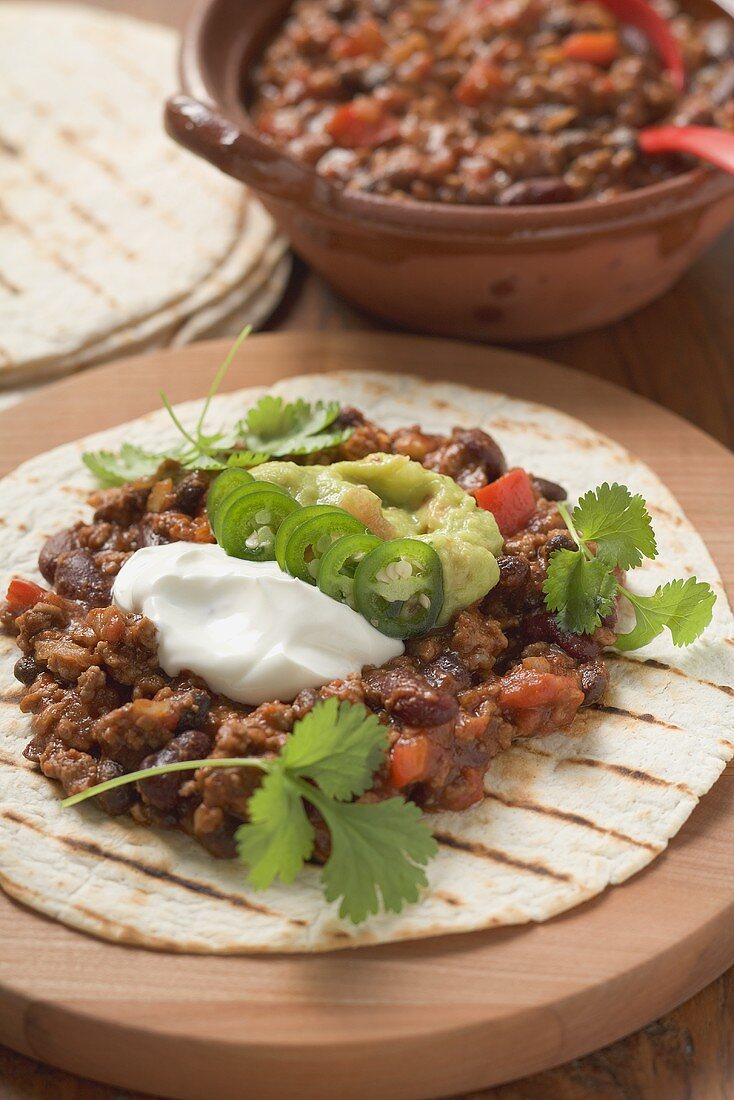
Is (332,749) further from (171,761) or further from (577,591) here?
(577,591)

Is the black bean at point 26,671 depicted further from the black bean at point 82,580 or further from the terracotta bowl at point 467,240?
the terracotta bowl at point 467,240

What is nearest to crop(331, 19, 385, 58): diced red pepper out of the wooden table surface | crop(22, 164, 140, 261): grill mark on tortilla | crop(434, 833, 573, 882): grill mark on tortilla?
the wooden table surface

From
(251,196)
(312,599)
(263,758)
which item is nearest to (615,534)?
(312,599)

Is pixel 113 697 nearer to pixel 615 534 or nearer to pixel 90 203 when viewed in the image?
pixel 615 534

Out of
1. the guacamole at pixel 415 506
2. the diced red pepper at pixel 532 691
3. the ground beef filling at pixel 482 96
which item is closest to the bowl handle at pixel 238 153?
the ground beef filling at pixel 482 96

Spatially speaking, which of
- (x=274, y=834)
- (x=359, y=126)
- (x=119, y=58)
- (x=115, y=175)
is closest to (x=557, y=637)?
(x=274, y=834)

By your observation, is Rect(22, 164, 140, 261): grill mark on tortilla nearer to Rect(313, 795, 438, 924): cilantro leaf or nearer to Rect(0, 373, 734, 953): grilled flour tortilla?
Rect(0, 373, 734, 953): grilled flour tortilla
